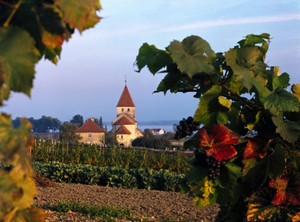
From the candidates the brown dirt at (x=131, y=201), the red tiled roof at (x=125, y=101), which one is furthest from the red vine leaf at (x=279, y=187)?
the red tiled roof at (x=125, y=101)

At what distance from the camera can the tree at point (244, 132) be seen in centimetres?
241

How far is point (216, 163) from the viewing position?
2398mm

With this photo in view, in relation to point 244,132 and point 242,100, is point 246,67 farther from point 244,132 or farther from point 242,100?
point 244,132

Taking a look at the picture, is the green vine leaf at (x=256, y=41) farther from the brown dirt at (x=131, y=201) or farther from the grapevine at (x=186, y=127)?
the brown dirt at (x=131, y=201)

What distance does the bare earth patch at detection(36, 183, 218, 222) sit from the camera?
31.6ft

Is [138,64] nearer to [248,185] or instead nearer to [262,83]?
[262,83]

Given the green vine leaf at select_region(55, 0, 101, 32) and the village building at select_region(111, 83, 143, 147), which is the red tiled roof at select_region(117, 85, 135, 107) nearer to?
the village building at select_region(111, 83, 143, 147)

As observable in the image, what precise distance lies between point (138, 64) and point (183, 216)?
7720 millimetres

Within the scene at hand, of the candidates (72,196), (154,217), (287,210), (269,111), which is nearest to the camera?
(269,111)

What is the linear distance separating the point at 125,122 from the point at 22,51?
60952mm

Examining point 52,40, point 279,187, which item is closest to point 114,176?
point 279,187

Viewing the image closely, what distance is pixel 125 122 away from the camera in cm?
6191

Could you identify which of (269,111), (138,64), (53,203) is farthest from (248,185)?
(53,203)

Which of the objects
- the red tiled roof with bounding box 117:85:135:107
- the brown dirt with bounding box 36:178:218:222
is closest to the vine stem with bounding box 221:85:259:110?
the brown dirt with bounding box 36:178:218:222
